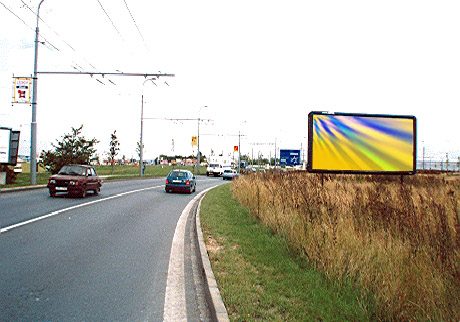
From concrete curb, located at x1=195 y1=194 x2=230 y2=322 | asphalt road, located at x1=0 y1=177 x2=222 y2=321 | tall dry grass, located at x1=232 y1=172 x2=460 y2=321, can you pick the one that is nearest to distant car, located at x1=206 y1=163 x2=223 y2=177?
asphalt road, located at x1=0 y1=177 x2=222 y2=321

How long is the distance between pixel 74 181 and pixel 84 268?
12519mm

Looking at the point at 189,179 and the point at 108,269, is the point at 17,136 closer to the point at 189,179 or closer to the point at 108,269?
the point at 189,179

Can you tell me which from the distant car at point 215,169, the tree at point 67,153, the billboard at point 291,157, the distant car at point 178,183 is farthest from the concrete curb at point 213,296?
the distant car at point 215,169

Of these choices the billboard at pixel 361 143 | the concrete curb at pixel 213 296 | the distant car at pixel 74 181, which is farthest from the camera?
the distant car at pixel 74 181

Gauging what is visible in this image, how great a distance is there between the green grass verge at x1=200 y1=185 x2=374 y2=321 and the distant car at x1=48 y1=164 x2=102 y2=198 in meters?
11.8

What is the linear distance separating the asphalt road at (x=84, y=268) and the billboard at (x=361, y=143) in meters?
6.35

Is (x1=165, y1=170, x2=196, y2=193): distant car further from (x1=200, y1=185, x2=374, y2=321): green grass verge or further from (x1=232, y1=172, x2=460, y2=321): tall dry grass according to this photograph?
(x1=200, y1=185, x2=374, y2=321): green grass verge

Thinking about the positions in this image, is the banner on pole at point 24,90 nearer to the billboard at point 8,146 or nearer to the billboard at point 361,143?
the billboard at point 8,146

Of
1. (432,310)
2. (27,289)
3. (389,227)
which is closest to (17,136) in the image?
(27,289)

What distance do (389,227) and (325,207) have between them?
1.58m

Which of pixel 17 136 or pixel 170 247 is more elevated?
pixel 17 136

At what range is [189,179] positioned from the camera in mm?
24000

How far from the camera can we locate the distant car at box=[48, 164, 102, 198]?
57.1 feet

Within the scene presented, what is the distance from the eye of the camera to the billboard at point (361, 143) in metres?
13.9
